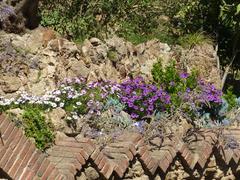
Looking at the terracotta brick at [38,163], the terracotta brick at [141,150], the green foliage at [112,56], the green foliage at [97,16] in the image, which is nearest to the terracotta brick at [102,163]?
the terracotta brick at [141,150]

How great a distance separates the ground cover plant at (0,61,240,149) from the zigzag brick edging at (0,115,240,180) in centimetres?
30

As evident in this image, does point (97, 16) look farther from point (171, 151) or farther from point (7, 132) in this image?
point (7, 132)

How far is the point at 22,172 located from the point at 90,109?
2276 mm

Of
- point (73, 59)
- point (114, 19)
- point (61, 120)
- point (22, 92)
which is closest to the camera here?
point (61, 120)

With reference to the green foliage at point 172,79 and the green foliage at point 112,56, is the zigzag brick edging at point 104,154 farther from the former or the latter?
the green foliage at point 112,56

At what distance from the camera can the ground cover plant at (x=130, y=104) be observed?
6.46 meters

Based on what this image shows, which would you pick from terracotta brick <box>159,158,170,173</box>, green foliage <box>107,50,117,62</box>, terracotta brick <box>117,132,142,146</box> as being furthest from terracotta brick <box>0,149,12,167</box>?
green foliage <box>107,50,117,62</box>

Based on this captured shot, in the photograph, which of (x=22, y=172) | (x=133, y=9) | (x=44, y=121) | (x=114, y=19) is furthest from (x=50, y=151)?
(x=133, y=9)

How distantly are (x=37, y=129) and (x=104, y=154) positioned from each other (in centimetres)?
73

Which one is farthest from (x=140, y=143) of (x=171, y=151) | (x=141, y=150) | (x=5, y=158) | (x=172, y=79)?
(x=172, y=79)

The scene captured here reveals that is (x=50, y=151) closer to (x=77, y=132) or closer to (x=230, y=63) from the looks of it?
(x=77, y=132)

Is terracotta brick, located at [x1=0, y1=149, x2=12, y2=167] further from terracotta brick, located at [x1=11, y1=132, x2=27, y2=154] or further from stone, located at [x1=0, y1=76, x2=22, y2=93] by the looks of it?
stone, located at [x1=0, y1=76, x2=22, y2=93]

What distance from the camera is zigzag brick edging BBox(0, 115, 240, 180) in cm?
475

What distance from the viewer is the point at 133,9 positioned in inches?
401
